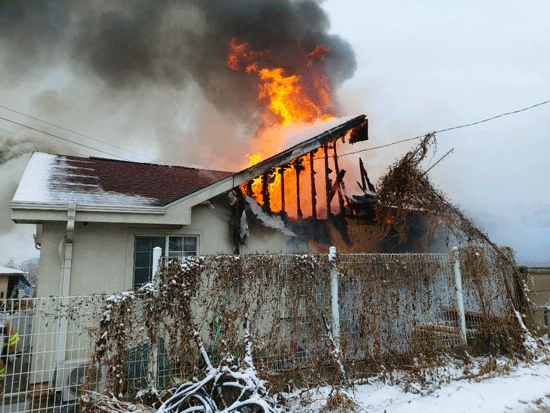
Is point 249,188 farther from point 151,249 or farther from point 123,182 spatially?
point 123,182

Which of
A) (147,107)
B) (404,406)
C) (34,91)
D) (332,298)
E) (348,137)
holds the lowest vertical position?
(404,406)

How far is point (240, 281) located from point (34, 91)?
173 feet

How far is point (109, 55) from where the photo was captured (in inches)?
1196

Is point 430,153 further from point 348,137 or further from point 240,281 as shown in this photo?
point 240,281

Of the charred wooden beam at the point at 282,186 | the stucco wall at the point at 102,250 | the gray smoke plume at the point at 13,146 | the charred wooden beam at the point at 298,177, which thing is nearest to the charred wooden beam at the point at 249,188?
the charred wooden beam at the point at 282,186

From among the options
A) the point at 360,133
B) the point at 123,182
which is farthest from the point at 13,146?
the point at 360,133

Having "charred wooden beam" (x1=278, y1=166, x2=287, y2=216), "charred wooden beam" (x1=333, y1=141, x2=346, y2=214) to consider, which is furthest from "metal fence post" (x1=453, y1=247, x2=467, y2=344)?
"charred wooden beam" (x1=278, y1=166, x2=287, y2=216)

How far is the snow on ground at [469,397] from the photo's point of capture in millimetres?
5023

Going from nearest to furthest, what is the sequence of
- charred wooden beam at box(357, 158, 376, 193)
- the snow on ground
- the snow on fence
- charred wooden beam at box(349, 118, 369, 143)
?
the snow on fence < the snow on ground < charred wooden beam at box(349, 118, 369, 143) < charred wooden beam at box(357, 158, 376, 193)

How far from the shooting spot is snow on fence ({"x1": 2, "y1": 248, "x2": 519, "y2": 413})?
4648 millimetres

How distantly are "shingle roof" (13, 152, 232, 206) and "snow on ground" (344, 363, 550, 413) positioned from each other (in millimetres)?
5351

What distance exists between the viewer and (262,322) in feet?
18.0

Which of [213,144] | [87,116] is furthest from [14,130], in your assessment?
[213,144]

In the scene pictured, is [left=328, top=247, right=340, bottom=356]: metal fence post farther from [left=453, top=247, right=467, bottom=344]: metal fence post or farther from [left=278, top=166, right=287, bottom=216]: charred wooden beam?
[left=278, top=166, right=287, bottom=216]: charred wooden beam
